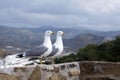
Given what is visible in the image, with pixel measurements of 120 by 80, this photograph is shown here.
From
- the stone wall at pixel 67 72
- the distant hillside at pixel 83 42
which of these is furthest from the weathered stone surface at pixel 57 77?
the distant hillside at pixel 83 42

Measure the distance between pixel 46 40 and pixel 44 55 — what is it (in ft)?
1.09

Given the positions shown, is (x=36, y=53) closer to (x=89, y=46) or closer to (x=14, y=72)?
(x=14, y=72)

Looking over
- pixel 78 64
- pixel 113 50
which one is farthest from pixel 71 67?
pixel 113 50

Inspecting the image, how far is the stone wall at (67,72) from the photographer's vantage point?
21.3 ft

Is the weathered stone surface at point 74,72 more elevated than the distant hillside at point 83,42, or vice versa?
the distant hillside at point 83,42

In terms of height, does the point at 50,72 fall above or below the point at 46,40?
below

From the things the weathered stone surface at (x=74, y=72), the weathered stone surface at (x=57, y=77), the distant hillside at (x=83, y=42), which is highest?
the distant hillside at (x=83, y=42)

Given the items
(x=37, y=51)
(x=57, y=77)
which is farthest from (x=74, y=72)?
(x=37, y=51)

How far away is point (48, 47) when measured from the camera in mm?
7664

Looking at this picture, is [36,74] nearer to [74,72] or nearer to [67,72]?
[67,72]

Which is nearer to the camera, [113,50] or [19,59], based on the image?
[19,59]

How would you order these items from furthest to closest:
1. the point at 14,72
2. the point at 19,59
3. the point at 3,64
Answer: the point at 19,59, the point at 3,64, the point at 14,72

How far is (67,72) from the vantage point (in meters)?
6.71

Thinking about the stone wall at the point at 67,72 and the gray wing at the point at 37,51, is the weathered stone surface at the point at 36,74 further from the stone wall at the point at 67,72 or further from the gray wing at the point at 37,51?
the gray wing at the point at 37,51
